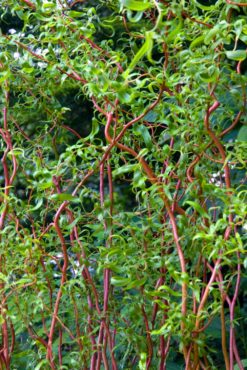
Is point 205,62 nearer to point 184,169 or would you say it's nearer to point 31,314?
point 184,169

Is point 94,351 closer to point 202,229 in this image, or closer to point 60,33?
point 202,229

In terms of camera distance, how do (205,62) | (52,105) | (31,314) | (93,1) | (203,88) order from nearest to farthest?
1. (205,62)
2. (203,88)
3. (31,314)
4. (52,105)
5. (93,1)

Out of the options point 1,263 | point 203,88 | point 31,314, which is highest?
point 203,88

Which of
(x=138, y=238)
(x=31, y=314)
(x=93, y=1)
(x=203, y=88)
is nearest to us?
(x=203, y=88)

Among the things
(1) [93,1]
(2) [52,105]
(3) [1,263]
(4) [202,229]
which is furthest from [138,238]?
(1) [93,1]

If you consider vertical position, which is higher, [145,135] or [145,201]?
[145,135]

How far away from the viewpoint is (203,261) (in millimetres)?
1329

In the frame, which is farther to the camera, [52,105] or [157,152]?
[52,105]

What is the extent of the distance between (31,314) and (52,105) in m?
0.54

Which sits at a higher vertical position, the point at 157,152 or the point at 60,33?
the point at 60,33

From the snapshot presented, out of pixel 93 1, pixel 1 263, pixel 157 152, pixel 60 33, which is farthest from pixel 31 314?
pixel 93 1

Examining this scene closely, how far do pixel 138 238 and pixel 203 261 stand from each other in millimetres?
143

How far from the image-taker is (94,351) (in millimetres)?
1305

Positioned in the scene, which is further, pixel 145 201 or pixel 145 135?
pixel 145 201
